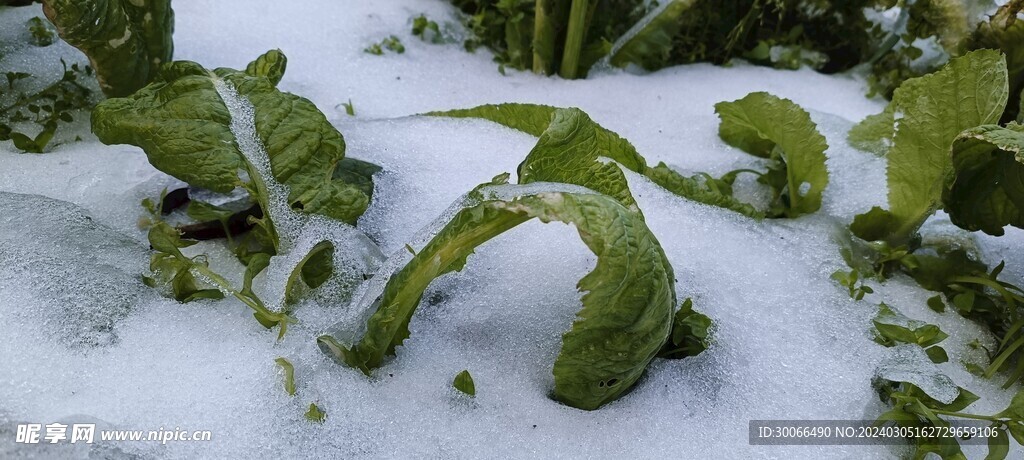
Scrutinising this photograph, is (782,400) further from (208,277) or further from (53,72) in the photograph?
(53,72)

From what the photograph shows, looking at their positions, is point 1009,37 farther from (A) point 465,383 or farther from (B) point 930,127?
(A) point 465,383

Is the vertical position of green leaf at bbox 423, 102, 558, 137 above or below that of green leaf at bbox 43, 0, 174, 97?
below

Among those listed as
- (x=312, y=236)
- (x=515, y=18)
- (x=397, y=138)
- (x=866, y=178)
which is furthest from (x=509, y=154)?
(x=866, y=178)

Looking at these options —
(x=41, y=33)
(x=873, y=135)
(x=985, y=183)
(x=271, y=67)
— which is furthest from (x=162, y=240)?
(x=873, y=135)

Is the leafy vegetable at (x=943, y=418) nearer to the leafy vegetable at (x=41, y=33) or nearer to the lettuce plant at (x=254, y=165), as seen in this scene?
the lettuce plant at (x=254, y=165)

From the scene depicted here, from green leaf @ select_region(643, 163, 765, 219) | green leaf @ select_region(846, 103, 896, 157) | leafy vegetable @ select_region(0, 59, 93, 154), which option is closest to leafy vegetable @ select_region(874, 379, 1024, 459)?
green leaf @ select_region(643, 163, 765, 219)

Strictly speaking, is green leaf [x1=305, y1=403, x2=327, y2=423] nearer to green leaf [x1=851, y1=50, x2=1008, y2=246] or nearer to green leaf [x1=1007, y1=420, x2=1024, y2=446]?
green leaf [x1=1007, y1=420, x2=1024, y2=446]
